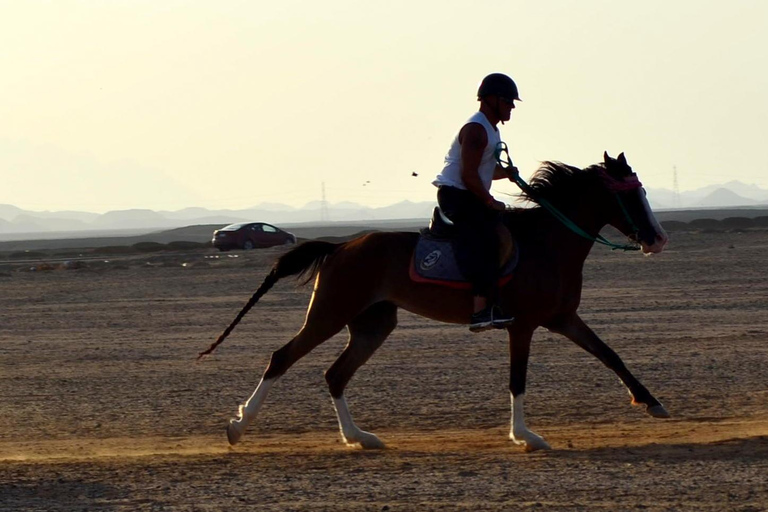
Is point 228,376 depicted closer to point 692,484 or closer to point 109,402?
point 109,402

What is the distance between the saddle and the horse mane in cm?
79

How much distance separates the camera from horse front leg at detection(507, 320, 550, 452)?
30.7 feet

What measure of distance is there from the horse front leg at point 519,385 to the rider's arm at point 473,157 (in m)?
1.15

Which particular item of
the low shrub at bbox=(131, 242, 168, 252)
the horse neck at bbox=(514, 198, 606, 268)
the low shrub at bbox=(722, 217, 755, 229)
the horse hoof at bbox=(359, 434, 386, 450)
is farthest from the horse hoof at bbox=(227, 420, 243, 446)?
the low shrub at bbox=(131, 242, 168, 252)

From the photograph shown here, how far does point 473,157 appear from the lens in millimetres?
9633

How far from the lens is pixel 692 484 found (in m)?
7.77

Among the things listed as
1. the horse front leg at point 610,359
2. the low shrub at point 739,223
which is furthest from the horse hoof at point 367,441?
the low shrub at point 739,223

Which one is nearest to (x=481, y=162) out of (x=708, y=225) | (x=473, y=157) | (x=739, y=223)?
(x=473, y=157)

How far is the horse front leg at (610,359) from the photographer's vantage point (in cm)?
988

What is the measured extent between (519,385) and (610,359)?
35.4 inches

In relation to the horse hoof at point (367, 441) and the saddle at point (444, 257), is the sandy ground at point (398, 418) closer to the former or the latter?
the horse hoof at point (367, 441)

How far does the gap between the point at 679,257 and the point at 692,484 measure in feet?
82.8

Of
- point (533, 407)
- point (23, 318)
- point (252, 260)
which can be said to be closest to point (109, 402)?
point (533, 407)

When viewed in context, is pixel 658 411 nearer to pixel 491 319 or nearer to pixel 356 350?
pixel 491 319
